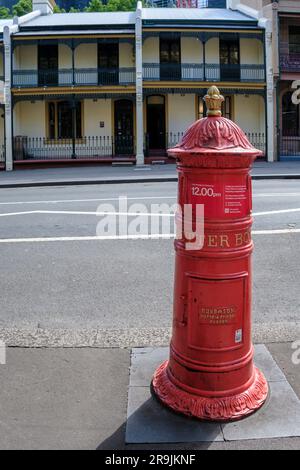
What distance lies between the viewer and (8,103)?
26.2 metres

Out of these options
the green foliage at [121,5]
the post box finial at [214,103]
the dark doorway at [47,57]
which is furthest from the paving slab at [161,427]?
the green foliage at [121,5]

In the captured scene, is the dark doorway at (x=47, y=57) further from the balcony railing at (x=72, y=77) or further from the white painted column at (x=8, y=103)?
the white painted column at (x=8, y=103)

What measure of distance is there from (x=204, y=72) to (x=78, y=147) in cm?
788

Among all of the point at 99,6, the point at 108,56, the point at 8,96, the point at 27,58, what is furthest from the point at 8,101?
the point at 99,6

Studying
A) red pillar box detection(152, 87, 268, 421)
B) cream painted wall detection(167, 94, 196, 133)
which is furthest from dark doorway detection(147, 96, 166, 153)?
red pillar box detection(152, 87, 268, 421)

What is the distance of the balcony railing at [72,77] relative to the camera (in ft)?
88.6

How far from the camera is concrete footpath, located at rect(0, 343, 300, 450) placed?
9.81 feet

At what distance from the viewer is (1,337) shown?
4508mm

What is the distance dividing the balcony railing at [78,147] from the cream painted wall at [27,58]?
13.2 feet

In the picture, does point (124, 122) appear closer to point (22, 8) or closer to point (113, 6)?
point (113, 6)

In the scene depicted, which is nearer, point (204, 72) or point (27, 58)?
point (204, 72)

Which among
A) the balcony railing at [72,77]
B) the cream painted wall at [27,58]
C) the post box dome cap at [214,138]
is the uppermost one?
A: the cream painted wall at [27,58]

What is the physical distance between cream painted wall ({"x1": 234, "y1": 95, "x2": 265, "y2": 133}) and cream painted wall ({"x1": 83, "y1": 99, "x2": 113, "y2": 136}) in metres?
7.09
